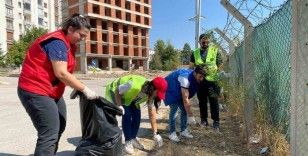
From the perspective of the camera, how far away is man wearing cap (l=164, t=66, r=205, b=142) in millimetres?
6117

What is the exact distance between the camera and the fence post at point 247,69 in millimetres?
5465

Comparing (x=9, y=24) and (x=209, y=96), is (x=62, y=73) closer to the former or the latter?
(x=209, y=96)

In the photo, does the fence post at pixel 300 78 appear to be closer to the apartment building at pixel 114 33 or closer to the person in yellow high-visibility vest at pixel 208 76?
the person in yellow high-visibility vest at pixel 208 76

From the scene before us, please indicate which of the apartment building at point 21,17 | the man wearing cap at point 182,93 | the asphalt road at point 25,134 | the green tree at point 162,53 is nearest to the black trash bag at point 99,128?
the asphalt road at point 25,134

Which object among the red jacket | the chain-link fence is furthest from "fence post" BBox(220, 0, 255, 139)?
the red jacket

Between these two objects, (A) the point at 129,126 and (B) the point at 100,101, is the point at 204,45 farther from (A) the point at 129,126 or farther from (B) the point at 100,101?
(B) the point at 100,101

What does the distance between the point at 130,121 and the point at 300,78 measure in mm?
2820

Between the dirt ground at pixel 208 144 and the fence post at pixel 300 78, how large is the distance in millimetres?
2101

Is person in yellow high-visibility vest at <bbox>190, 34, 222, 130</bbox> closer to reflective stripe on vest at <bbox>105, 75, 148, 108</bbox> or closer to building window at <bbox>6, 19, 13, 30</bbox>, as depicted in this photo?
reflective stripe on vest at <bbox>105, 75, 148, 108</bbox>

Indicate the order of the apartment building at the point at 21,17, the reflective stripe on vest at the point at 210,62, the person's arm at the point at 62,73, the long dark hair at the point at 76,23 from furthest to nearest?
1. the apartment building at the point at 21,17
2. the reflective stripe on vest at the point at 210,62
3. the long dark hair at the point at 76,23
4. the person's arm at the point at 62,73

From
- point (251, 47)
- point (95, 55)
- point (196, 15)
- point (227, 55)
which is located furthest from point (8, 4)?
point (251, 47)

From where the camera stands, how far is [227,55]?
10.4 m

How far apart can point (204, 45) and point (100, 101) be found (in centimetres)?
344

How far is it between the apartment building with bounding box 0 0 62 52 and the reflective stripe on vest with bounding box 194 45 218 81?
6048 centimetres
